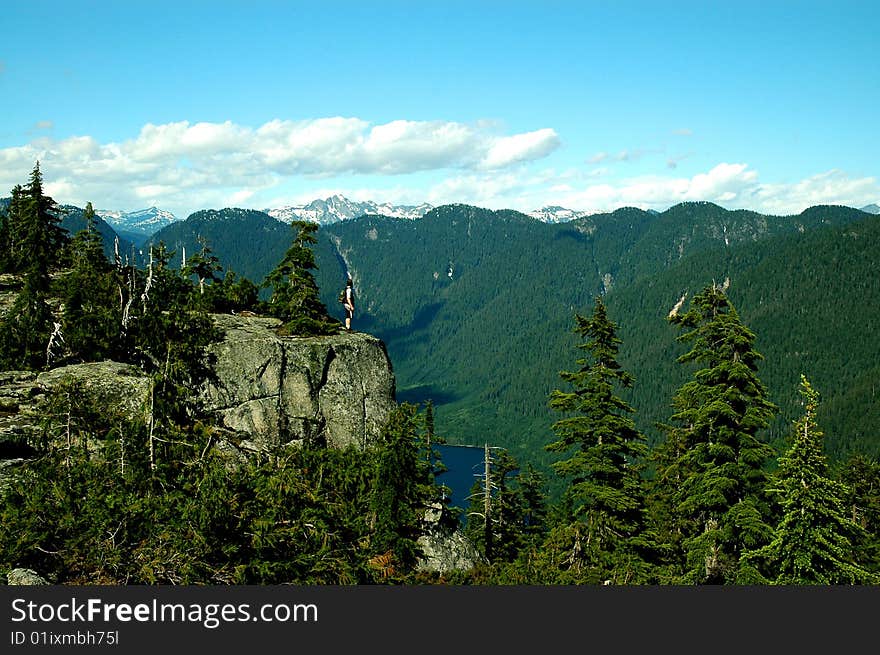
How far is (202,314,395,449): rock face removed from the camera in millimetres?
33812

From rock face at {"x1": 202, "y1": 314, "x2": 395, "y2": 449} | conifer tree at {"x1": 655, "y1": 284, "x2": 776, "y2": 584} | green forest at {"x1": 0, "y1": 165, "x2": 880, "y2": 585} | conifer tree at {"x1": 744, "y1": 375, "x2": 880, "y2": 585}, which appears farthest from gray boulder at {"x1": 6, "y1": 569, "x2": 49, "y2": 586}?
conifer tree at {"x1": 655, "y1": 284, "x2": 776, "y2": 584}

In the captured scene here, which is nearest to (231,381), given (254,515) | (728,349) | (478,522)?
(254,515)

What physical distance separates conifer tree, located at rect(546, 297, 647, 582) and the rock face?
494 inches

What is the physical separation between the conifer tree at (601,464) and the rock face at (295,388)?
12.5 meters

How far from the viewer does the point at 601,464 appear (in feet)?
92.8

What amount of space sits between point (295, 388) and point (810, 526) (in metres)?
24.7

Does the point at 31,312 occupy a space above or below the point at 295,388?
above

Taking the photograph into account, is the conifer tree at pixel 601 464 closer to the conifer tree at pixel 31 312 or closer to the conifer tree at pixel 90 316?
the conifer tree at pixel 90 316

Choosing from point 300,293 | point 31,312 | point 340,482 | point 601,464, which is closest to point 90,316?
point 31,312

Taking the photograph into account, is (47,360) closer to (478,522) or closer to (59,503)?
(59,503)

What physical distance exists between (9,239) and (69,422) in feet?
160

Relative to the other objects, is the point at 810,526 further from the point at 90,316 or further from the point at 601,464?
the point at 90,316

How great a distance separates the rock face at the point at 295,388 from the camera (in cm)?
3381

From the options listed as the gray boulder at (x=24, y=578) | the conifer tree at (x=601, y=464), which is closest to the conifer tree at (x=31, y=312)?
the gray boulder at (x=24, y=578)
